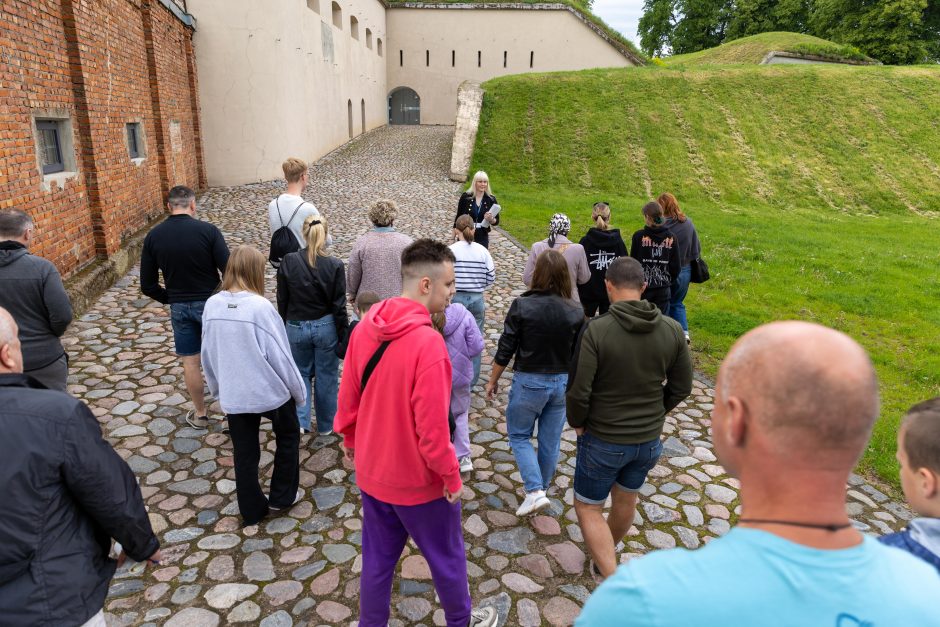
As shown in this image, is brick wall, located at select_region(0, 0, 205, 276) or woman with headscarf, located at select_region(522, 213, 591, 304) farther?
brick wall, located at select_region(0, 0, 205, 276)

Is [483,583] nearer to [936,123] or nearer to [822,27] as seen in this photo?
[936,123]

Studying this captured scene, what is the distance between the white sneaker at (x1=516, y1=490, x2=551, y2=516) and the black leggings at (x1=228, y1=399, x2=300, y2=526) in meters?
1.68

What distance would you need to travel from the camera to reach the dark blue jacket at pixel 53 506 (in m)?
1.91

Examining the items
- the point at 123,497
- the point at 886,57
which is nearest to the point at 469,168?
the point at 123,497

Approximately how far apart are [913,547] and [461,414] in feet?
9.30

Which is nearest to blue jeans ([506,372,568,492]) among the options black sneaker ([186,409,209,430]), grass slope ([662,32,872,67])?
black sneaker ([186,409,209,430])

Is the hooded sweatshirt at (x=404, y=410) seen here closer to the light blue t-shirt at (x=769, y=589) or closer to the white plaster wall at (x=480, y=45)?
the light blue t-shirt at (x=769, y=589)

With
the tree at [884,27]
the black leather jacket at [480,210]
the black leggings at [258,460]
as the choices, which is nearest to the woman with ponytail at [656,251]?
the black leather jacket at [480,210]

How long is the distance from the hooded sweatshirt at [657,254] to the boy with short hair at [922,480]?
398 cm

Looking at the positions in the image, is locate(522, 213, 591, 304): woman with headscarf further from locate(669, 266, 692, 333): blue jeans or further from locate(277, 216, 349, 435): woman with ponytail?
locate(277, 216, 349, 435): woman with ponytail

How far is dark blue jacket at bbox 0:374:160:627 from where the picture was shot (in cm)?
191

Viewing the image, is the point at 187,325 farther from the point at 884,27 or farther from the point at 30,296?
the point at 884,27

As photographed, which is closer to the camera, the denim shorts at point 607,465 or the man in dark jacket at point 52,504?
the man in dark jacket at point 52,504

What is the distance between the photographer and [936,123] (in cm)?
2436
